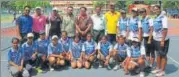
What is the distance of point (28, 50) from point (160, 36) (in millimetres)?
3242

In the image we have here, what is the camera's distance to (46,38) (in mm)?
9141

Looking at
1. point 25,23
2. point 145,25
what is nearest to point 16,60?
point 25,23

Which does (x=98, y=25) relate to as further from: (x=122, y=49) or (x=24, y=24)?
(x=24, y=24)

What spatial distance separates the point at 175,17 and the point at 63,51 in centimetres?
4182

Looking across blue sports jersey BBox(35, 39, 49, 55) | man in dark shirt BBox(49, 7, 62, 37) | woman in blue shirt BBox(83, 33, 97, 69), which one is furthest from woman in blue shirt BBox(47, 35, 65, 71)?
woman in blue shirt BBox(83, 33, 97, 69)

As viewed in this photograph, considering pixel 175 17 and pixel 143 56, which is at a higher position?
pixel 143 56

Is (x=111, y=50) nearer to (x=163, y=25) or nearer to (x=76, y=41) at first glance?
(x=76, y=41)

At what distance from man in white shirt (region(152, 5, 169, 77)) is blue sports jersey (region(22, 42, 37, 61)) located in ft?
9.87

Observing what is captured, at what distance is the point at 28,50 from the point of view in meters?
8.66

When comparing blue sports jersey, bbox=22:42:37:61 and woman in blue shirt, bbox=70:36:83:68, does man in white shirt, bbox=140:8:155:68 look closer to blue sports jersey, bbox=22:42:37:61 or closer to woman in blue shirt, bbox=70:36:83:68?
woman in blue shirt, bbox=70:36:83:68

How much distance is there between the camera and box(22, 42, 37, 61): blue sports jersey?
860 cm

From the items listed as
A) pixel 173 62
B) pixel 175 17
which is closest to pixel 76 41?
pixel 173 62

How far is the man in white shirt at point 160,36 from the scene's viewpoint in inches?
312

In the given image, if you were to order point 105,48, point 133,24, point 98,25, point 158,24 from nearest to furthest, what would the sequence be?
point 158,24 → point 133,24 → point 105,48 → point 98,25
